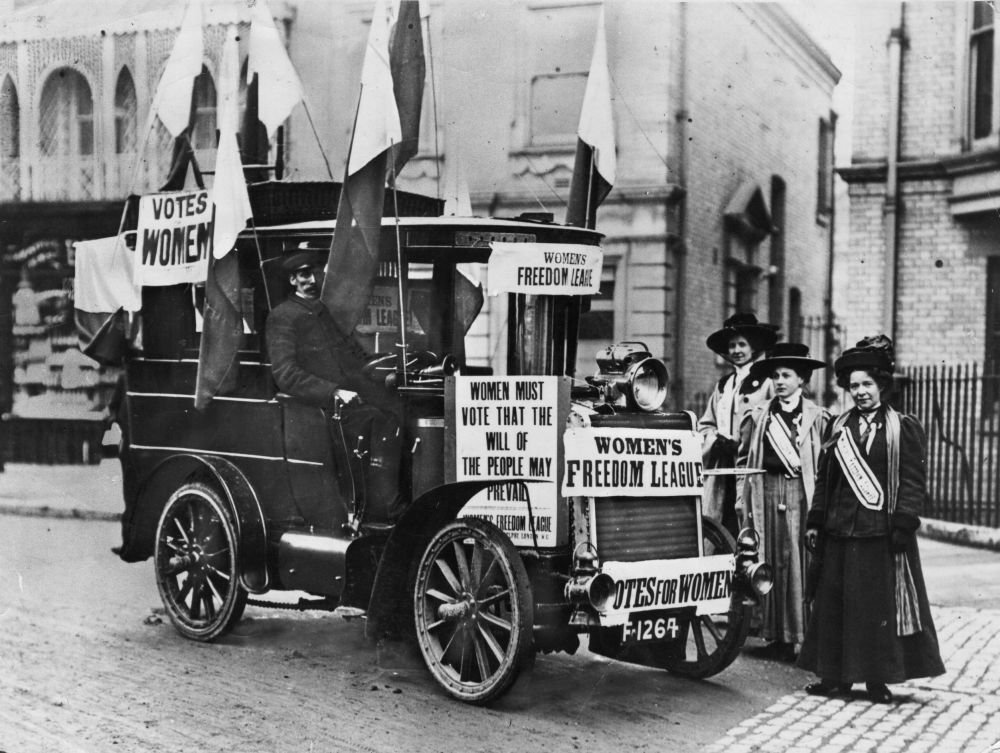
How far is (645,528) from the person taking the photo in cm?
503

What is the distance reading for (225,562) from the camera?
6117 mm

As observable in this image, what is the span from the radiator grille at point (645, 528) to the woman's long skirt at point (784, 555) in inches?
51.5

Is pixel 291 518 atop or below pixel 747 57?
below

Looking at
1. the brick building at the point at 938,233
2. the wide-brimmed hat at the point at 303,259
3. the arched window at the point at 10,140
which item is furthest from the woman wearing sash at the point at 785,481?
the arched window at the point at 10,140

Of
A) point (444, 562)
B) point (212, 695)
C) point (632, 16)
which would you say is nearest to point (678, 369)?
point (632, 16)

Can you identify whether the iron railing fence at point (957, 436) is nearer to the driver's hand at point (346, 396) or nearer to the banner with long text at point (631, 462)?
the banner with long text at point (631, 462)

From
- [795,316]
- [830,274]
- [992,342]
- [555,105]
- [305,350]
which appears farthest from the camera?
[992,342]

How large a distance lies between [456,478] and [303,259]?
1560 mm

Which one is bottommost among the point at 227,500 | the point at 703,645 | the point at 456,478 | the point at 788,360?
the point at 703,645

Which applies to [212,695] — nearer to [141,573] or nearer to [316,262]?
[316,262]

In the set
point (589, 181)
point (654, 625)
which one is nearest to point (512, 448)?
point (654, 625)

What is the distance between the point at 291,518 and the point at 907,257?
759 centimetres

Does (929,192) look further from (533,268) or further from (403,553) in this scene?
(403,553)

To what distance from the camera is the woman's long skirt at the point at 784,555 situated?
6.26 meters
